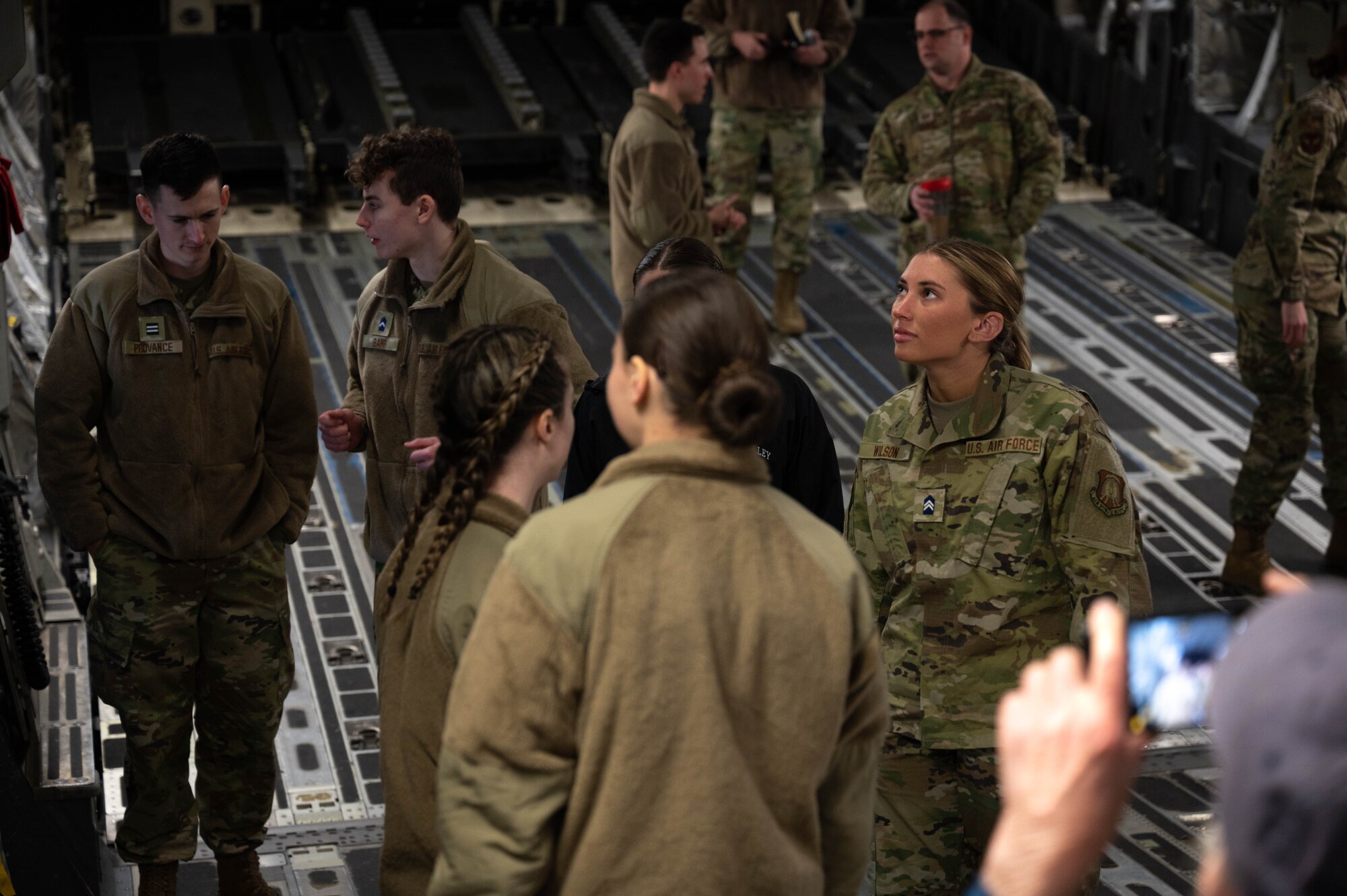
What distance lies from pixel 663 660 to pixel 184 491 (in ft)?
6.26

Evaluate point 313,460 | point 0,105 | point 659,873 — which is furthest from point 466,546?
point 0,105

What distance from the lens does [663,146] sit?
240 inches

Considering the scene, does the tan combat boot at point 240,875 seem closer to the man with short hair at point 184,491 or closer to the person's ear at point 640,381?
the man with short hair at point 184,491

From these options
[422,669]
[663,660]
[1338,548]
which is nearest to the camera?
[663,660]

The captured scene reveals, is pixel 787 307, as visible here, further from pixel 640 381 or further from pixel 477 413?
pixel 640 381

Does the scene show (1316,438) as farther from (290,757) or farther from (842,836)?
(842,836)

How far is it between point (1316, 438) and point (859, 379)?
1.82 meters

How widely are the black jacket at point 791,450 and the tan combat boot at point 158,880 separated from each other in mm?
1218

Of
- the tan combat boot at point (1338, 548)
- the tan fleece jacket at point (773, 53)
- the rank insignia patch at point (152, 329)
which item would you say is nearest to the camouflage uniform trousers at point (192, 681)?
the rank insignia patch at point (152, 329)

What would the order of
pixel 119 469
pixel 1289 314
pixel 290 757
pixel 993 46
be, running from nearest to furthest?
pixel 119 469 < pixel 290 757 < pixel 1289 314 < pixel 993 46

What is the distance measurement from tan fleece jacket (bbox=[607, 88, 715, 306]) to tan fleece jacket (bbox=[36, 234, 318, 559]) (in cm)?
245

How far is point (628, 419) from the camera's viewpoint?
7.17 feet

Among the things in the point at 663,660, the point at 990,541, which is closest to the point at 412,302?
the point at 990,541

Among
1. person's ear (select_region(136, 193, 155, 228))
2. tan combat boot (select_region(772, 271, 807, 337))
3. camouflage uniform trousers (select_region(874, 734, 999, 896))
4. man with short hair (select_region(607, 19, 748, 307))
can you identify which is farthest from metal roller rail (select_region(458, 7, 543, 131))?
camouflage uniform trousers (select_region(874, 734, 999, 896))
